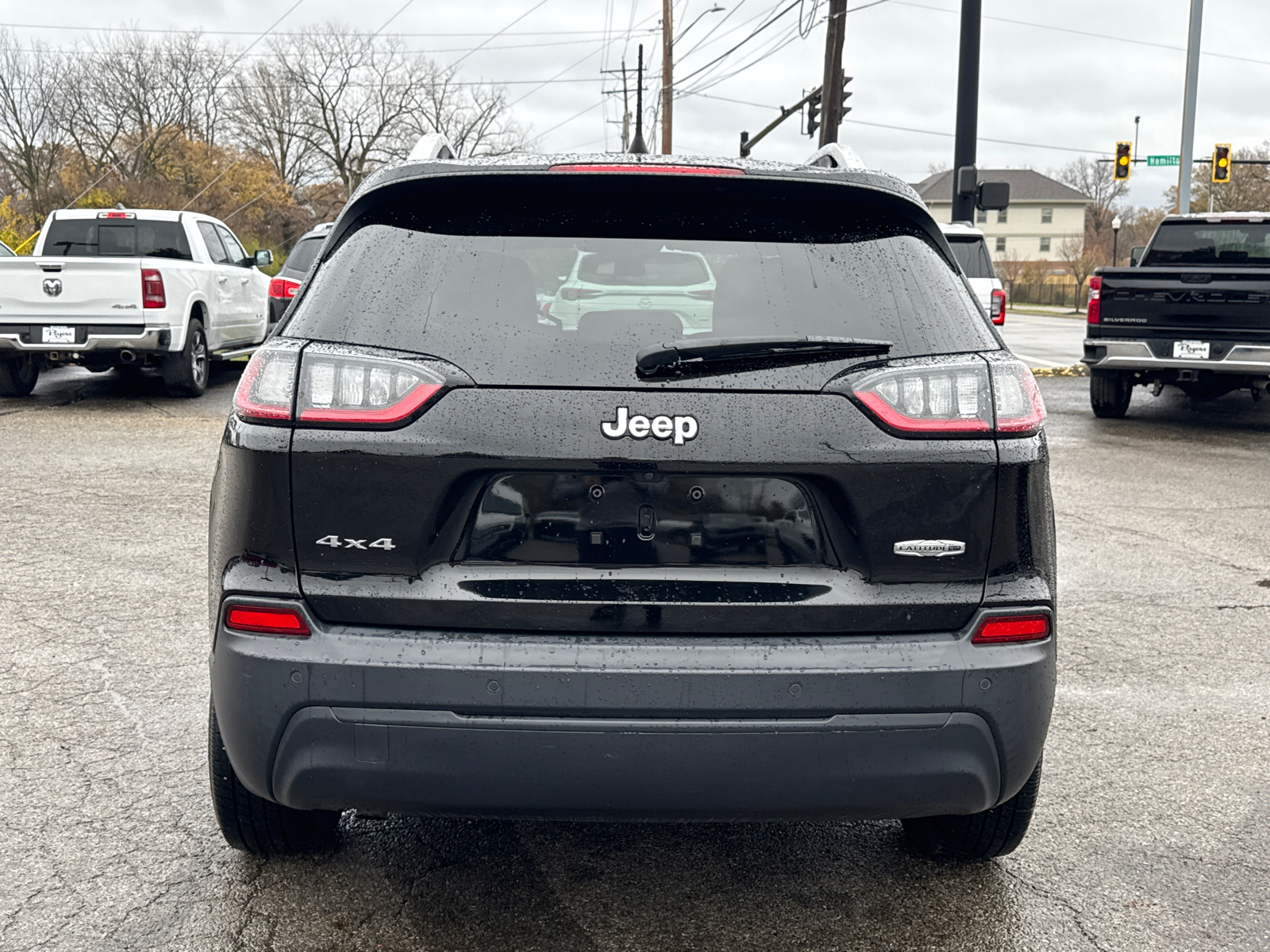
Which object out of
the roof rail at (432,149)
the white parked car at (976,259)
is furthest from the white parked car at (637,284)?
the white parked car at (976,259)

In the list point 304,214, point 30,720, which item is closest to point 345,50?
point 304,214

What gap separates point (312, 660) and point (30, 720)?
2113 millimetres

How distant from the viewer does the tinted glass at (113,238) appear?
14.1 m

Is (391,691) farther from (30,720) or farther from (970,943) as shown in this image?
(30,720)

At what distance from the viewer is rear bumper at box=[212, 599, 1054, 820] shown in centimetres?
226

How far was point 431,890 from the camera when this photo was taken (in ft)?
9.33

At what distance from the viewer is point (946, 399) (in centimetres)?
238

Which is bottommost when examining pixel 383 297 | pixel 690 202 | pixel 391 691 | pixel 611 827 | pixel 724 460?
pixel 611 827

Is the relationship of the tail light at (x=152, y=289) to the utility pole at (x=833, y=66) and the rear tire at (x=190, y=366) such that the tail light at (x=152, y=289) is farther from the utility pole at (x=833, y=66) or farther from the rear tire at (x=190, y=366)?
the utility pole at (x=833, y=66)

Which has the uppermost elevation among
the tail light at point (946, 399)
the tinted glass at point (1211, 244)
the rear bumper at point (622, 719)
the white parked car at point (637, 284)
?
the tinted glass at point (1211, 244)

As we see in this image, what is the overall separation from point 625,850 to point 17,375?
12.1 meters

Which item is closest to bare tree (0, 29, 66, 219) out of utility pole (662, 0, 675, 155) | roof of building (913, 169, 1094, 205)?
utility pole (662, 0, 675, 155)

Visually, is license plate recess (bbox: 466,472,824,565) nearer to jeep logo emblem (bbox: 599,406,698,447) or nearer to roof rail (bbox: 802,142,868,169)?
jeep logo emblem (bbox: 599,406,698,447)

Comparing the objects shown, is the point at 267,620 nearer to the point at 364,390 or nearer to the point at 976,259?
the point at 364,390
